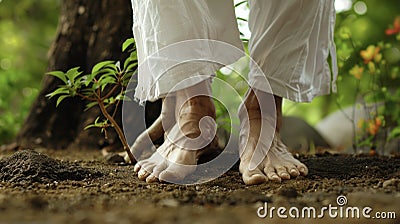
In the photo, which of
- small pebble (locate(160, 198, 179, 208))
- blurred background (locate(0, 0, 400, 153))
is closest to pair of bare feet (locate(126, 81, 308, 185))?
small pebble (locate(160, 198, 179, 208))

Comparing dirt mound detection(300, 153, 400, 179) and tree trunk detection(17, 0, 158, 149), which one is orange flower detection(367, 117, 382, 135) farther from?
tree trunk detection(17, 0, 158, 149)

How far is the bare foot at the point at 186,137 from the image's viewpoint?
176cm

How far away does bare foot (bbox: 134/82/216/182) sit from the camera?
5.78 ft

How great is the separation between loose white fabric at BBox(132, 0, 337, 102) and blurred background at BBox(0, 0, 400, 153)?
2.40 feet

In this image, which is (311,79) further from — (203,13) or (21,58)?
(21,58)

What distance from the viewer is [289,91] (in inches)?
71.9


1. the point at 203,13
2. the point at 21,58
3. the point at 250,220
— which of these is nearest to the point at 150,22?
the point at 203,13

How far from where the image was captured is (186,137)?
5.98ft

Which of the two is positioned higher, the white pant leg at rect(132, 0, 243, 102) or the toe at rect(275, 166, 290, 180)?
the white pant leg at rect(132, 0, 243, 102)

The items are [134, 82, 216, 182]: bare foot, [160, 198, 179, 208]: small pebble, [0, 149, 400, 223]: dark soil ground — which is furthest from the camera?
[134, 82, 216, 182]: bare foot

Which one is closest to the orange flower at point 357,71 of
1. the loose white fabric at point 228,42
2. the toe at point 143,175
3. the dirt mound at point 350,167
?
the dirt mound at point 350,167

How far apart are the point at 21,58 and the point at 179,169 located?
429cm

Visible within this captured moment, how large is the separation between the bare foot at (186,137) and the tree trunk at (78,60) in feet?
2.76

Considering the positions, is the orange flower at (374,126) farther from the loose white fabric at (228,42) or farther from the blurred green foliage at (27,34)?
the blurred green foliage at (27,34)
